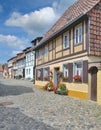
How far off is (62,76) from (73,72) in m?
2.31

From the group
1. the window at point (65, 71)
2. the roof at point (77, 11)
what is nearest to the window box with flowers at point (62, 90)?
the window at point (65, 71)

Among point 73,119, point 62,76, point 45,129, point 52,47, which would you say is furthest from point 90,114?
point 52,47

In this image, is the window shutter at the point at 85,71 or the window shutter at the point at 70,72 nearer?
the window shutter at the point at 85,71

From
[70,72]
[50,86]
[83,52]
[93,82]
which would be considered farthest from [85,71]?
[50,86]

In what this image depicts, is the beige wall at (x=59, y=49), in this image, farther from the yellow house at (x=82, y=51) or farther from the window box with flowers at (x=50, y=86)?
the window box with flowers at (x=50, y=86)

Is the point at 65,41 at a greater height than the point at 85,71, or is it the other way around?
the point at 65,41

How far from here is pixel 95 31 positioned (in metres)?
15.9

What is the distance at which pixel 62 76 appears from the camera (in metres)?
19.8

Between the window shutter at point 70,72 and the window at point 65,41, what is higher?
the window at point 65,41

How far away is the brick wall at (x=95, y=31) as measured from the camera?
15584mm

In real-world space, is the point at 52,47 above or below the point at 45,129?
above

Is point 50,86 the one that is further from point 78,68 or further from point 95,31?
point 95,31

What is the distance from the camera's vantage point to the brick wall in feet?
51.1

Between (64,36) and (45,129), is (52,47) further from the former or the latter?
(45,129)
